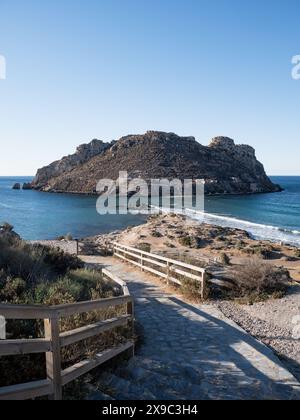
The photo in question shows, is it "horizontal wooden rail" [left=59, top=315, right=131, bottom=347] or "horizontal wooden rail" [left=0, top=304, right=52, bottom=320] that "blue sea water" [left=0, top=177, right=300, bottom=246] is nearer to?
"horizontal wooden rail" [left=59, top=315, right=131, bottom=347]

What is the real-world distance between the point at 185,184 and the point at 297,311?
3773 inches

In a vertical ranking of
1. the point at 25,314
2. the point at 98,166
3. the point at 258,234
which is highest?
the point at 98,166

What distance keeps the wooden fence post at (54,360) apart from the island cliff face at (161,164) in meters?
99.9

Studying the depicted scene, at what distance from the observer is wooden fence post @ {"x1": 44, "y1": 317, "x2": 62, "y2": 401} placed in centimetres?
414

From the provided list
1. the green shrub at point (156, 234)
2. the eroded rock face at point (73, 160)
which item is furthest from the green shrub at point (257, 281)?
the eroded rock face at point (73, 160)

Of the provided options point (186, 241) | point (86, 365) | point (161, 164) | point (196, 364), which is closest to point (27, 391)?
point (86, 365)

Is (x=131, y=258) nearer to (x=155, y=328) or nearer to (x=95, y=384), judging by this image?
(x=155, y=328)

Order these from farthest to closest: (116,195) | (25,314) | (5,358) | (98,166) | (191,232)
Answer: (98,166), (116,195), (191,232), (5,358), (25,314)

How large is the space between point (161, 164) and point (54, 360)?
368 ft

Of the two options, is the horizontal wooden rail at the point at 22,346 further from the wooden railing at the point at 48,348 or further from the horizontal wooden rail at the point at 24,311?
the horizontal wooden rail at the point at 24,311

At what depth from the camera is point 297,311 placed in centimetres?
1051

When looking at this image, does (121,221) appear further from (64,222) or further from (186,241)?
(186,241)

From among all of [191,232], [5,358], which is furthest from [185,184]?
[5,358]

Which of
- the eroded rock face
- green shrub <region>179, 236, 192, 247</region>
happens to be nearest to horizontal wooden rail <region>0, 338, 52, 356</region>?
green shrub <region>179, 236, 192, 247</region>
